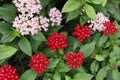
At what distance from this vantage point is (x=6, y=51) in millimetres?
2855

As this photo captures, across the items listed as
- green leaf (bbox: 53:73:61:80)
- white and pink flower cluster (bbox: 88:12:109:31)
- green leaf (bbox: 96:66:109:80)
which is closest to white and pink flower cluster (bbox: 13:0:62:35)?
white and pink flower cluster (bbox: 88:12:109:31)

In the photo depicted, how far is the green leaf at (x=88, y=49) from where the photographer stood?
9.94 ft

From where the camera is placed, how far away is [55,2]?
3596 millimetres

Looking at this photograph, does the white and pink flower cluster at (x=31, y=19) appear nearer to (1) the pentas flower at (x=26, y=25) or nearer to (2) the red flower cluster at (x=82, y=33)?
(1) the pentas flower at (x=26, y=25)

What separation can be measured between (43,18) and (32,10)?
149 millimetres

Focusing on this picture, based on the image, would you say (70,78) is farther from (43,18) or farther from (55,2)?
(55,2)

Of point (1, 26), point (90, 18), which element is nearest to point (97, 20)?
point (90, 18)

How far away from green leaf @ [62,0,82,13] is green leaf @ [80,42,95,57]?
38cm

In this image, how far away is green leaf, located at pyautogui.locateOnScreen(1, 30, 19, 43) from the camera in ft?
9.72

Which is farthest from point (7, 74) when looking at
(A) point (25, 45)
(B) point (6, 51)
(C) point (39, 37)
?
(C) point (39, 37)

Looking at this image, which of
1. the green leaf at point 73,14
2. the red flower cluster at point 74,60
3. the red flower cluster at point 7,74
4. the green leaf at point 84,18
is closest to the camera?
the red flower cluster at point 7,74

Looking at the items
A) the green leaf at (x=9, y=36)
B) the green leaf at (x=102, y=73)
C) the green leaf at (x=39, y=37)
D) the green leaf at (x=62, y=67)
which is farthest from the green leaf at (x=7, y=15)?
the green leaf at (x=102, y=73)

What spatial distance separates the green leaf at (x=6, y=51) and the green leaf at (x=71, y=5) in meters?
0.60

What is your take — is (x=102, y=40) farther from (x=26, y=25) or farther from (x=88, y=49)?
(x=26, y=25)
